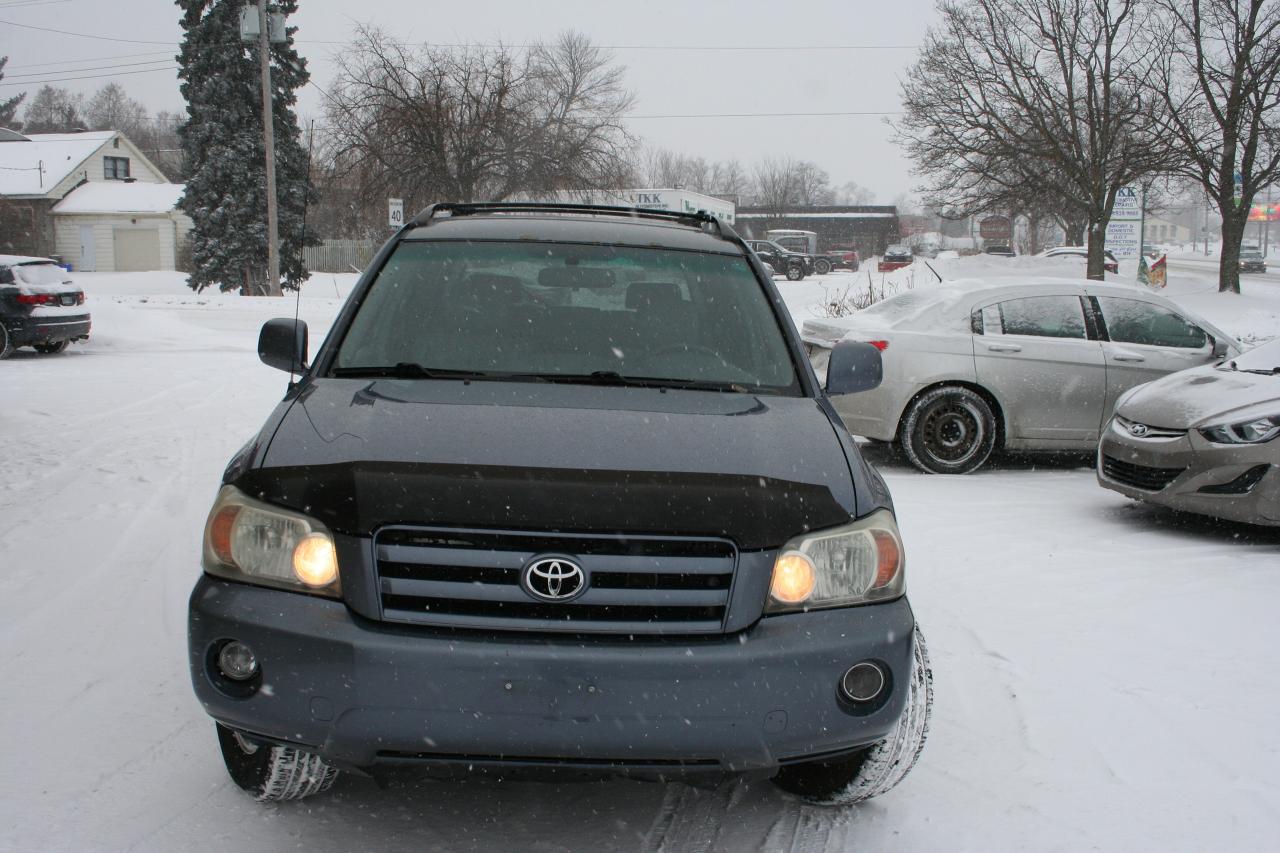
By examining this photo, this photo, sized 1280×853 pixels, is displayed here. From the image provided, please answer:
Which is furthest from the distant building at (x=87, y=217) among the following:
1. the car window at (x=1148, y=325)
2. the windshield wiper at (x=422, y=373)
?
the windshield wiper at (x=422, y=373)

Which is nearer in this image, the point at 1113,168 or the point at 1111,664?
the point at 1111,664

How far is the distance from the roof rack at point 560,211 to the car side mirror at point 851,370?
752 millimetres

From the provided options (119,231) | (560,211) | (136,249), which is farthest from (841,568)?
(119,231)

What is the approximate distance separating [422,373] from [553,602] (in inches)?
47.5

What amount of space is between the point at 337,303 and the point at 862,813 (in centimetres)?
3027

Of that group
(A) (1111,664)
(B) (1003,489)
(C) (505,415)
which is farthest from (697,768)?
(B) (1003,489)

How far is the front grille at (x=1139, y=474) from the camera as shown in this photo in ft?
22.0

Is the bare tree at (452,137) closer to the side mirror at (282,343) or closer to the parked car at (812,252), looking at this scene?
the parked car at (812,252)

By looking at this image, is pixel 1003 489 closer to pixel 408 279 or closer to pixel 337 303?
pixel 408 279

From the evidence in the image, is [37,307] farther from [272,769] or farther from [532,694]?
[532,694]

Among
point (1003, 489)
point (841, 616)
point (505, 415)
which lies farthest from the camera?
point (1003, 489)

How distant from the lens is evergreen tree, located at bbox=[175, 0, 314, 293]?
39.9 meters

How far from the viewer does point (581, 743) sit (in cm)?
250

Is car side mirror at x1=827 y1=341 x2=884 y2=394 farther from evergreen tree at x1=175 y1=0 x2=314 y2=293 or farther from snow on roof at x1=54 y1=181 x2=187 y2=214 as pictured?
snow on roof at x1=54 y1=181 x2=187 y2=214
